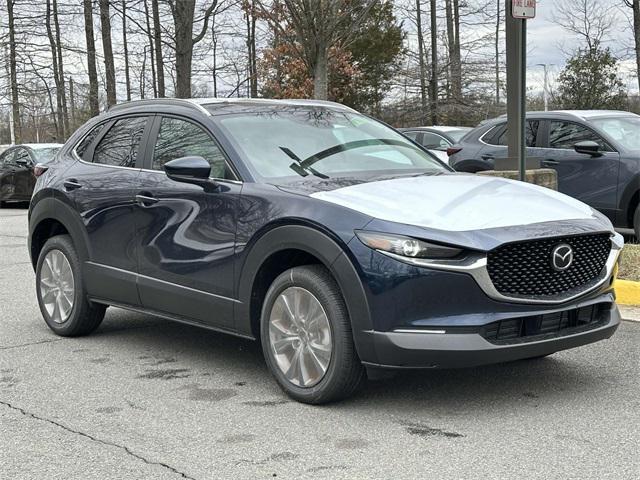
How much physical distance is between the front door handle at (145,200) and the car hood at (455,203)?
135 cm

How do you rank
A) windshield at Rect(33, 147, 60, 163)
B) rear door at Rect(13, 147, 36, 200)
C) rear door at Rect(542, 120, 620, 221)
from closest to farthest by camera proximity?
rear door at Rect(542, 120, 620, 221) < rear door at Rect(13, 147, 36, 200) < windshield at Rect(33, 147, 60, 163)

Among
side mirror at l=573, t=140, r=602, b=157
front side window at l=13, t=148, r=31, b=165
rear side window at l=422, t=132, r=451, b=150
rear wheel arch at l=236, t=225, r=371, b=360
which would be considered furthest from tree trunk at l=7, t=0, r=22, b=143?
rear wheel arch at l=236, t=225, r=371, b=360

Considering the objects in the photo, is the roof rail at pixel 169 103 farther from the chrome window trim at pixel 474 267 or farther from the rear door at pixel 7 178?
the rear door at pixel 7 178

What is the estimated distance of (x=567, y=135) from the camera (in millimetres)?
10703

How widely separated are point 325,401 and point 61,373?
1906 millimetres

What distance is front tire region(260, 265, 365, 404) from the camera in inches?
173

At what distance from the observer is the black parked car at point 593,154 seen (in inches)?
388

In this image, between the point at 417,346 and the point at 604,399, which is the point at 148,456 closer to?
the point at 417,346

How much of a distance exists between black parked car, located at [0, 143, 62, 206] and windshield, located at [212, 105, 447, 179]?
15.7 meters

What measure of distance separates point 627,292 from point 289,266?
3.43 meters

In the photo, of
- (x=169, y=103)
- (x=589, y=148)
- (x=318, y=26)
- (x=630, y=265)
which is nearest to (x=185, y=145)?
(x=169, y=103)

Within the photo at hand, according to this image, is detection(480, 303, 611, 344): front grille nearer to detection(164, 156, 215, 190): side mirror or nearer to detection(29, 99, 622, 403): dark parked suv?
detection(29, 99, 622, 403): dark parked suv

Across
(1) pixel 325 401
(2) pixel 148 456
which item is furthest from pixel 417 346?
(2) pixel 148 456

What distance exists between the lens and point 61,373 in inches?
215
